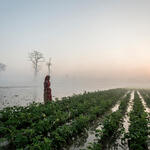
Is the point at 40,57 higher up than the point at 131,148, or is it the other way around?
the point at 40,57

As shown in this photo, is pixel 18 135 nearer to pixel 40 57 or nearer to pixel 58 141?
pixel 58 141

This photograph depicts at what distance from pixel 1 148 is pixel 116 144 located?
4182 mm

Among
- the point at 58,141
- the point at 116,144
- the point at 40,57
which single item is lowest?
the point at 116,144

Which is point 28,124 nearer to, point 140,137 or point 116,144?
point 116,144

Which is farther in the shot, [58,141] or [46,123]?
[46,123]

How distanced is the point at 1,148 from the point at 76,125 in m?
3.12

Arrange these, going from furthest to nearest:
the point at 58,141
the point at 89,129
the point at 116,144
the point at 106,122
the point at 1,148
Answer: the point at 89,129
the point at 106,122
the point at 116,144
the point at 58,141
the point at 1,148

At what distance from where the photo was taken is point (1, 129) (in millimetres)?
6012

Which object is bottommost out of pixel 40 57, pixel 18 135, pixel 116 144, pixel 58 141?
pixel 116 144

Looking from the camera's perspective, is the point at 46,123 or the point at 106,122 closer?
the point at 46,123

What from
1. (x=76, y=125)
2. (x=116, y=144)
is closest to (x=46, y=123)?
(x=76, y=125)

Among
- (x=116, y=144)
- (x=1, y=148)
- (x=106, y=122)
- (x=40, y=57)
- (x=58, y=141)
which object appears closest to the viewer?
(x=1, y=148)

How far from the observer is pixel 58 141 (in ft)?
17.8

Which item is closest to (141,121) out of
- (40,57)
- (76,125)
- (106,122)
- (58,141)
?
(106,122)
